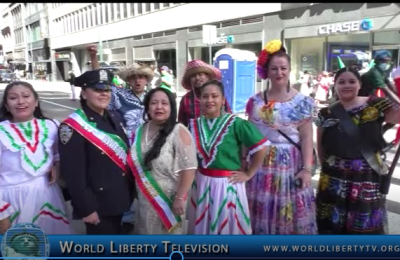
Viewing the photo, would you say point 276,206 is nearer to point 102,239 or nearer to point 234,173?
point 234,173

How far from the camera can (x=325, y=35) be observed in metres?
14.8

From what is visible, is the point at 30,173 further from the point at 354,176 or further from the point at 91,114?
the point at 354,176

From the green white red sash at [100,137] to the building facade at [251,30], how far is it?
259 centimetres

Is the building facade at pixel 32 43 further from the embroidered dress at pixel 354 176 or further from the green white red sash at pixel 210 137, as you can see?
the embroidered dress at pixel 354 176

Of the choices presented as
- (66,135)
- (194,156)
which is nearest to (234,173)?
(194,156)

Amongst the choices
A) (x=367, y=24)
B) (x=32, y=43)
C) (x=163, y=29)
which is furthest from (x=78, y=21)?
(x=367, y=24)

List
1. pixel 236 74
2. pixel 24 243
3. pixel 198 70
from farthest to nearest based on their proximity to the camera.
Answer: pixel 236 74, pixel 198 70, pixel 24 243

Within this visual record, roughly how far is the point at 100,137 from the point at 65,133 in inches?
7.8

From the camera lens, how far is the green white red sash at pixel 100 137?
202cm

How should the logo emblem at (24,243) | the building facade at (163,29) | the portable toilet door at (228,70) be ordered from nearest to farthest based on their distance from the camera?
the logo emblem at (24,243) → the portable toilet door at (228,70) → the building facade at (163,29)

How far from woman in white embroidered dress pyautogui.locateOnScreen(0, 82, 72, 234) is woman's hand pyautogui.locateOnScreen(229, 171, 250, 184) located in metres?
1.14

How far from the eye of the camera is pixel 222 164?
2.29 meters

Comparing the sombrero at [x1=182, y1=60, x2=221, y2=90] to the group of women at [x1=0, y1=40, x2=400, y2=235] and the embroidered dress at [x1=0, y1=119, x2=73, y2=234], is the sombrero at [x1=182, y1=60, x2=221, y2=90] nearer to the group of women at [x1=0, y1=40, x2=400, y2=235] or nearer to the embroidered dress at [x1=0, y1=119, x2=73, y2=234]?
the group of women at [x1=0, y1=40, x2=400, y2=235]

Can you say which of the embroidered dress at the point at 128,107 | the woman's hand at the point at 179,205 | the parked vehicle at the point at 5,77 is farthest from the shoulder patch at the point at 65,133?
the parked vehicle at the point at 5,77
